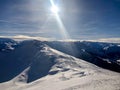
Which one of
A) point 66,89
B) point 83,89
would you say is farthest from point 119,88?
point 66,89

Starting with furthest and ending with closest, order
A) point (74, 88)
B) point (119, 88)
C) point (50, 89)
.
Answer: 1. point (50, 89)
2. point (74, 88)
3. point (119, 88)

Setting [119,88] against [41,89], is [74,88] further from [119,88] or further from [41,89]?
[41,89]

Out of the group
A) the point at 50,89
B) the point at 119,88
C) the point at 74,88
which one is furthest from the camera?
the point at 50,89

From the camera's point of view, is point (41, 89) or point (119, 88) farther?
point (41, 89)

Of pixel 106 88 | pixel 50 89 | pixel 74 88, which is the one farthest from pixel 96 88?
pixel 50 89

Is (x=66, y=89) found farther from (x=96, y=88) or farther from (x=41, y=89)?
(x=41, y=89)

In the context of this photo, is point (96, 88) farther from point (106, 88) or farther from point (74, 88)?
point (74, 88)

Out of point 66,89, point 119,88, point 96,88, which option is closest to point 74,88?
point 66,89
